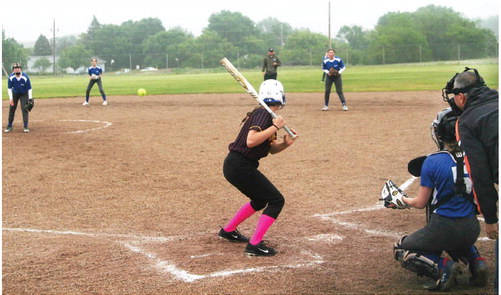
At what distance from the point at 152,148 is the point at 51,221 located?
604cm

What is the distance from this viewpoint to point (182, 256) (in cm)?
684

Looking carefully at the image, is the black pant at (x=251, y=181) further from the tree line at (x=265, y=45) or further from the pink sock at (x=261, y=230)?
the tree line at (x=265, y=45)

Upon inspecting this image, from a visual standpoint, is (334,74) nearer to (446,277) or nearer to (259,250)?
(259,250)

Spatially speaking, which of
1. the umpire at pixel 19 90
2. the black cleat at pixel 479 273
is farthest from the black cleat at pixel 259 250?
the umpire at pixel 19 90

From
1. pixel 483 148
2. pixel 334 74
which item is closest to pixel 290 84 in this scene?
pixel 334 74

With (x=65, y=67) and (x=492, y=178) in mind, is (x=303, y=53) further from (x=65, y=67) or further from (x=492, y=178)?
(x=492, y=178)

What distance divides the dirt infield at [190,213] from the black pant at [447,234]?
41cm

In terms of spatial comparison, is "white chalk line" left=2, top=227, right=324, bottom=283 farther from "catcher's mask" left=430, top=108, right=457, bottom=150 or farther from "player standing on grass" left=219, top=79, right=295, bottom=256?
"catcher's mask" left=430, top=108, right=457, bottom=150

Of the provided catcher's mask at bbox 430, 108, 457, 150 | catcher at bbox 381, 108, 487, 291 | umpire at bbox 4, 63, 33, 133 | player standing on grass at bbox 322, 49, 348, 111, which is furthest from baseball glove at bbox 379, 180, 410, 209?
player standing on grass at bbox 322, 49, 348, 111

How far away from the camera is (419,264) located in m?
5.72

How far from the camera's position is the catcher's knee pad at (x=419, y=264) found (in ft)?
18.5

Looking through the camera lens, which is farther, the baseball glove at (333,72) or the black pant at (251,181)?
the baseball glove at (333,72)

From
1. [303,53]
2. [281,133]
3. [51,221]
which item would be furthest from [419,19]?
[51,221]

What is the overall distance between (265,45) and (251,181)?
91.8m
